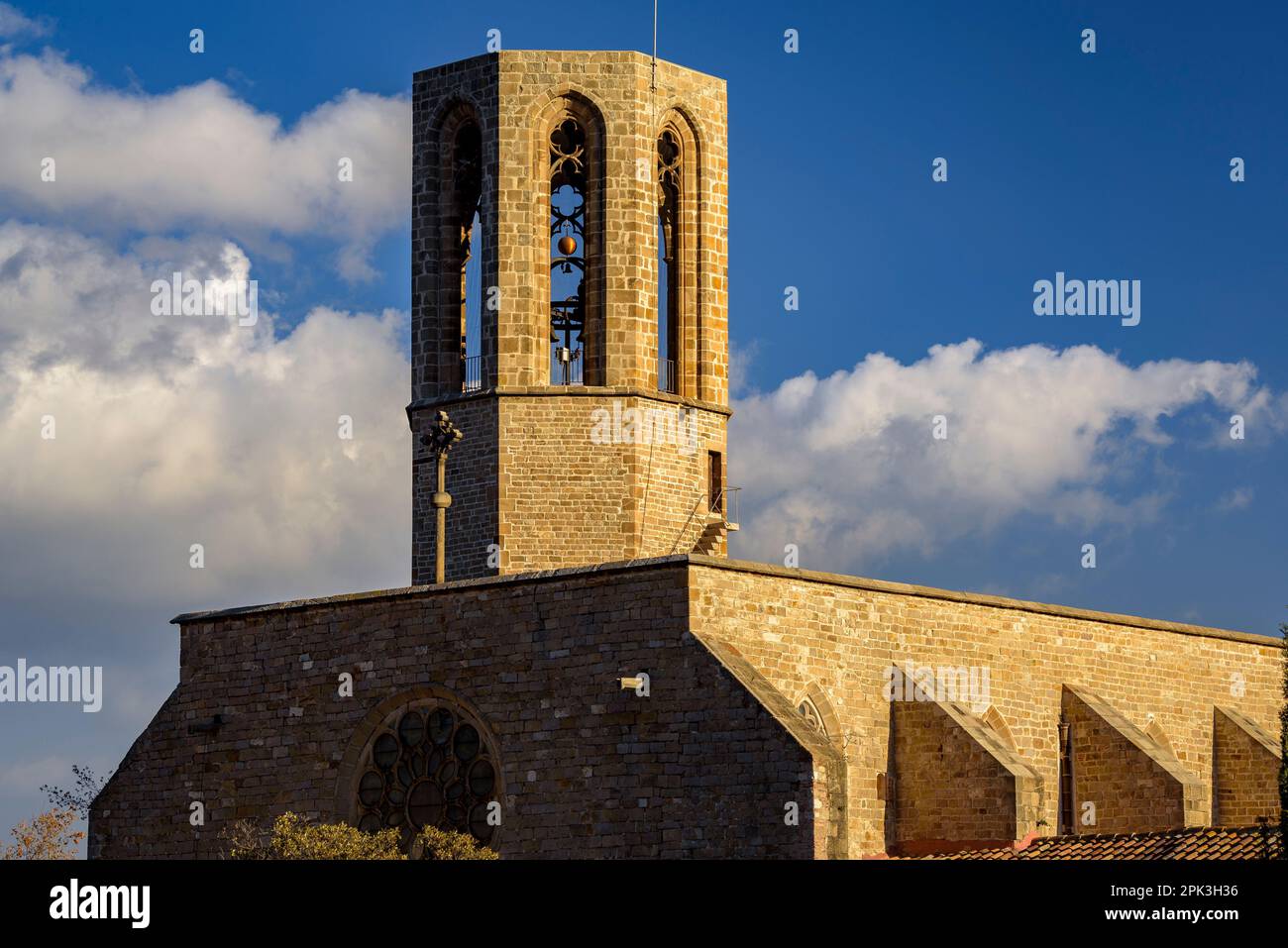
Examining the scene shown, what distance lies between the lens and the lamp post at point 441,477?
31678 mm

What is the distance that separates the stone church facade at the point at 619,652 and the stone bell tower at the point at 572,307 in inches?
1.8

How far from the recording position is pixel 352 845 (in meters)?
27.3

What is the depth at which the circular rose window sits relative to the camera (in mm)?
27922

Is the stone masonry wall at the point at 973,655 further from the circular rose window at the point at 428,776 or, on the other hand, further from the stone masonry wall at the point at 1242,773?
the circular rose window at the point at 428,776

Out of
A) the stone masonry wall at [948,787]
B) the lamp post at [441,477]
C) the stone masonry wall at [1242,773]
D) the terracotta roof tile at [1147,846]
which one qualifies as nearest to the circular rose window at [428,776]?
the lamp post at [441,477]

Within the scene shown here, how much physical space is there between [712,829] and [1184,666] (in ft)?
39.0

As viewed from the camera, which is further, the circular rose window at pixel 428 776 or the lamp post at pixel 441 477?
the lamp post at pixel 441 477

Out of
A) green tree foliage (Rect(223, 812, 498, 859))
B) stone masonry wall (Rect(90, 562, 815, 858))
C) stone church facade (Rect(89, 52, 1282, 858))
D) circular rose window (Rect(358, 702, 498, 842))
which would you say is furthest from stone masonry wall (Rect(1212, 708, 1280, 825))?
green tree foliage (Rect(223, 812, 498, 859))

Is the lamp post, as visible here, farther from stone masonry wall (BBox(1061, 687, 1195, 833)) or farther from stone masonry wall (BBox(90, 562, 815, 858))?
stone masonry wall (BBox(1061, 687, 1195, 833))

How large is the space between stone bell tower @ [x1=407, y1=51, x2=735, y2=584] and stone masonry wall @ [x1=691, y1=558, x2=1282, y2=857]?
4463 mm

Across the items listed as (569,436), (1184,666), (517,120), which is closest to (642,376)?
(569,436)
